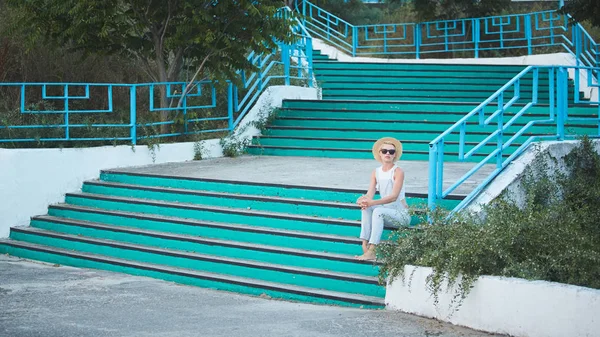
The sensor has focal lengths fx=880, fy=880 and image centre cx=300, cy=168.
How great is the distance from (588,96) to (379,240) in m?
9.53

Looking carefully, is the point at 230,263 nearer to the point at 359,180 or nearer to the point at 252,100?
the point at 359,180

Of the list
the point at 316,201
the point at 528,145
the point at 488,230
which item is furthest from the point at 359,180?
the point at 488,230

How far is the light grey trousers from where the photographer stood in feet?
28.9

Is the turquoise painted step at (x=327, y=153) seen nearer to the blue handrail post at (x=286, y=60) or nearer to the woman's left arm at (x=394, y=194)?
the blue handrail post at (x=286, y=60)

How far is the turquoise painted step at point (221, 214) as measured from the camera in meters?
9.80

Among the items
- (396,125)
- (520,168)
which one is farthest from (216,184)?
(396,125)

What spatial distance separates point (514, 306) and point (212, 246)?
13.3 ft

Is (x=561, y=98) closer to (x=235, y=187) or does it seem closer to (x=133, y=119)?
(x=235, y=187)

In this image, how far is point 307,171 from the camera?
1224 centimetres

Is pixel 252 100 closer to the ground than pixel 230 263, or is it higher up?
higher up

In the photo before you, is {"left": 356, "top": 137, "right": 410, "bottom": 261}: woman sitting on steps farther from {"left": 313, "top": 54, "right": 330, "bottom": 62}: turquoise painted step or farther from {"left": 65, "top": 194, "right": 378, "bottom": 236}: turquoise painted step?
{"left": 313, "top": 54, "right": 330, "bottom": 62}: turquoise painted step

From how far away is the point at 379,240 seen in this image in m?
8.91

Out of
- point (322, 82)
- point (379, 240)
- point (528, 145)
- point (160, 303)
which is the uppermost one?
point (322, 82)

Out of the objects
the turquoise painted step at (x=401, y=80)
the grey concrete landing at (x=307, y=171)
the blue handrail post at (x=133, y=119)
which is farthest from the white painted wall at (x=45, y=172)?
the turquoise painted step at (x=401, y=80)
